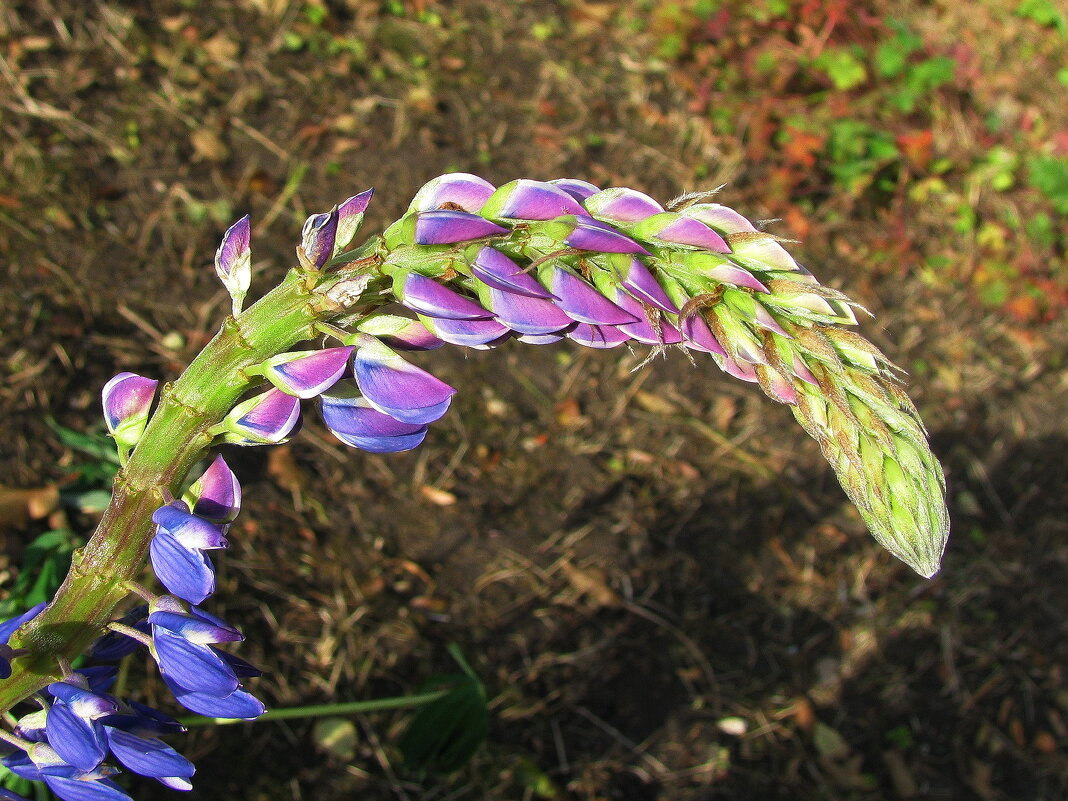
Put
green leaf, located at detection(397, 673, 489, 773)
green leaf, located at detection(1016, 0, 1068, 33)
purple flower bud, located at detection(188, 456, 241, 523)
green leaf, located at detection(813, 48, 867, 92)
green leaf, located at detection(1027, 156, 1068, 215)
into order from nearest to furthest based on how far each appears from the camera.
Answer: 1. purple flower bud, located at detection(188, 456, 241, 523)
2. green leaf, located at detection(397, 673, 489, 773)
3. green leaf, located at detection(813, 48, 867, 92)
4. green leaf, located at detection(1027, 156, 1068, 215)
5. green leaf, located at detection(1016, 0, 1068, 33)

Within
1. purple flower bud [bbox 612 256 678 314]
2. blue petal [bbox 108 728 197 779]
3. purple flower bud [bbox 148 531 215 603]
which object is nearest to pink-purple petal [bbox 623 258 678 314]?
purple flower bud [bbox 612 256 678 314]

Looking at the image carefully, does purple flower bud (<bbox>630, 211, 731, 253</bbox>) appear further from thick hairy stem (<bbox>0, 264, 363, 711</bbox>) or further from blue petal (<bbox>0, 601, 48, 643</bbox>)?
blue petal (<bbox>0, 601, 48, 643</bbox>)

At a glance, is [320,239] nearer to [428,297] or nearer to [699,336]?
[428,297]

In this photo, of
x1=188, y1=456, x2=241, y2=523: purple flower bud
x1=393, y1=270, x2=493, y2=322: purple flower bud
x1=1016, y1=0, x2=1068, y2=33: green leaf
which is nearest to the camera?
x1=393, y1=270, x2=493, y2=322: purple flower bud

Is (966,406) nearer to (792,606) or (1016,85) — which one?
(792,606)

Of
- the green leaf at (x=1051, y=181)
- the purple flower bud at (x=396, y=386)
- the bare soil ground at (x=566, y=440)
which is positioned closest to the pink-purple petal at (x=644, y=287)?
the purple flower bud at (x=396, y=386)

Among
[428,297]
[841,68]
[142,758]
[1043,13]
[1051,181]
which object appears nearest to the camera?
[428,297]

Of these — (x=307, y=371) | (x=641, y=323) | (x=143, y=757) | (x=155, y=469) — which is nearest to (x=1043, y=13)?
(x=641, y=323)

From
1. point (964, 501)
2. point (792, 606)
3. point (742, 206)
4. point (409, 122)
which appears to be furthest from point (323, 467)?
point (964, 501)
